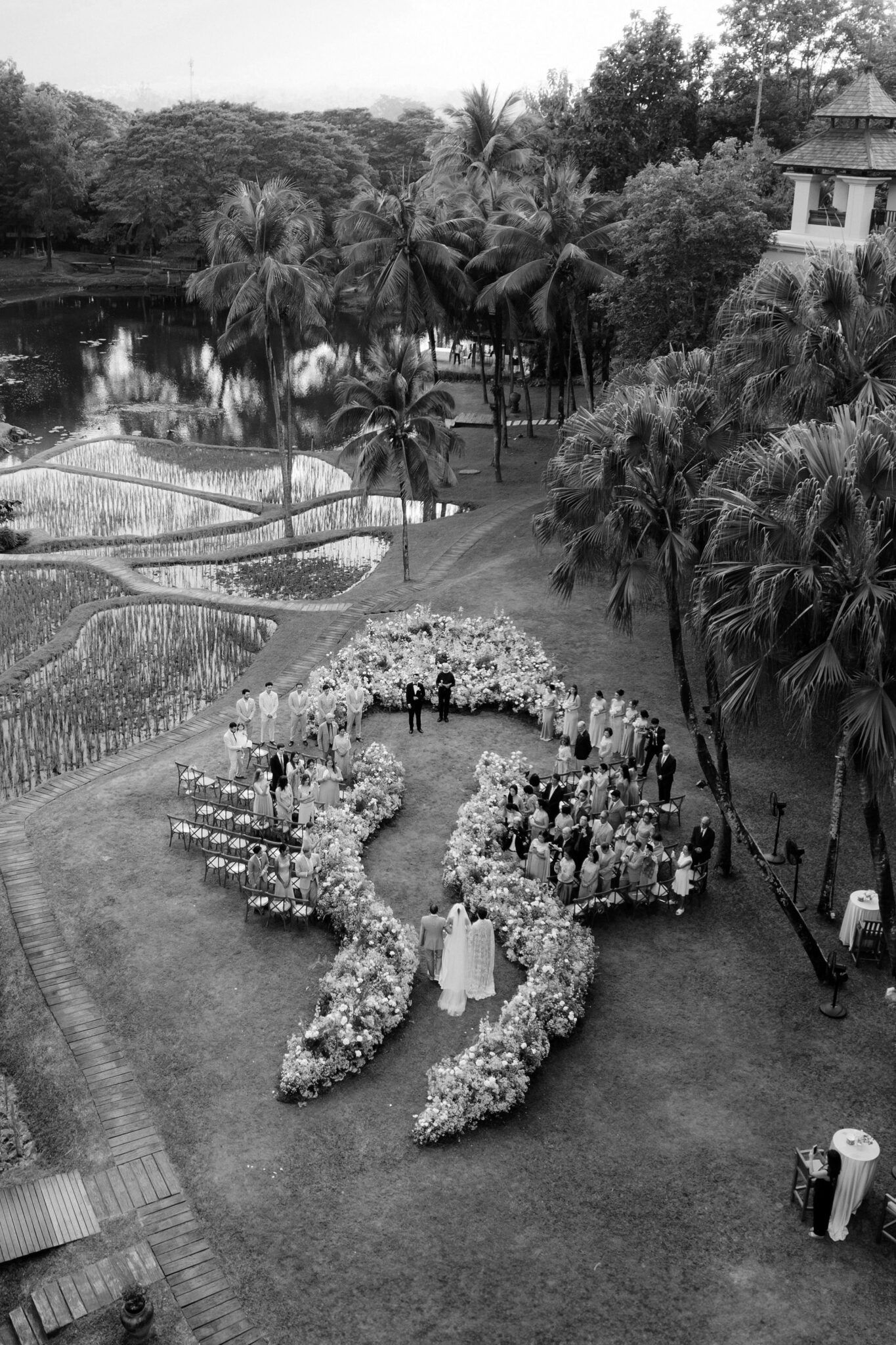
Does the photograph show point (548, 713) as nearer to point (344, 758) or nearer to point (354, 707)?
point (354, 707)

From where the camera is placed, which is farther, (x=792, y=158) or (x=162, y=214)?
(x=162, y=214)

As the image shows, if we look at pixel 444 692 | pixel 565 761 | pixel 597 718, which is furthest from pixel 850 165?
pixel 565 761

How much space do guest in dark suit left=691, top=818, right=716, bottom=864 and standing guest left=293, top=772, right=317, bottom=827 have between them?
6.42 m

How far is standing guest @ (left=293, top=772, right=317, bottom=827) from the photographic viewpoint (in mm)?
20641

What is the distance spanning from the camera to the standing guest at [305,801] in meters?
20.6

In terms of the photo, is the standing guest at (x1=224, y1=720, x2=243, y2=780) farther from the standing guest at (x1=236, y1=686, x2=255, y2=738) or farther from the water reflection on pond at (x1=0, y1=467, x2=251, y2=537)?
the water reflection on pond at (x1=0, y1=467, x2=251, y2=537)

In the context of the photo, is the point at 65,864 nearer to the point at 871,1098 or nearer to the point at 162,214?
the point at 871,1098

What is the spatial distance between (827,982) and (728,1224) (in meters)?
4.80

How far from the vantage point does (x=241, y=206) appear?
36.2m

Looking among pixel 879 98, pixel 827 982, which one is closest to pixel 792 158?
pixel 879 98

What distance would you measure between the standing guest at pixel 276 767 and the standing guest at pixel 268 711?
1.50 meters

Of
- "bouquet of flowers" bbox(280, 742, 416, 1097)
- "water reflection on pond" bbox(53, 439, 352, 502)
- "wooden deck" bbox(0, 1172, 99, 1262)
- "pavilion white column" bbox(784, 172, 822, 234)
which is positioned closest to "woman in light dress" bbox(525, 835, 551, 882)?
"bouquet of flowers" bbox(280, 742, 416, 1097)

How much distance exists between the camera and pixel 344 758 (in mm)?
22953

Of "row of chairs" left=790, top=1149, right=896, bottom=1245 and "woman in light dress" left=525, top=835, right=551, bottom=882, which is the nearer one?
"row of chairs" left=790, top=1149, right=896, bottom=1245
